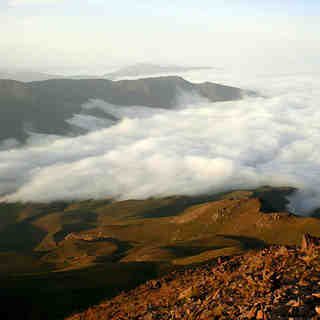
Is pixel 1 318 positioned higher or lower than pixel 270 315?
lower

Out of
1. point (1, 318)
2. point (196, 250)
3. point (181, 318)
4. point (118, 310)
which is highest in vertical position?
point (181, 318)

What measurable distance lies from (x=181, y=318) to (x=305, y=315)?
11.9 meters

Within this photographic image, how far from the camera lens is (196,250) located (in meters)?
179

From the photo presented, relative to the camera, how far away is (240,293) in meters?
38.0

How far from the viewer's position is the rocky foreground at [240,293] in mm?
31234

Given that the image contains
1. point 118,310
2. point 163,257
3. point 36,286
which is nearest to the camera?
point 118,310

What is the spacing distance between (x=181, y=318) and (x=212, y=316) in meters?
4.52

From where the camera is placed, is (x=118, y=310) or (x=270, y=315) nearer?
(x=270, y=315)

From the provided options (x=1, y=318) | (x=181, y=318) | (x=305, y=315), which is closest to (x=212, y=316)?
(x=181, y=318)

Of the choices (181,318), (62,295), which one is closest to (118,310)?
(181,318)

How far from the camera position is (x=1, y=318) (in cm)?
8181

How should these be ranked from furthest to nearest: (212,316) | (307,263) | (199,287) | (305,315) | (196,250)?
(196,250) → (199,287) → (307,263) → (212,316) → (305,315)

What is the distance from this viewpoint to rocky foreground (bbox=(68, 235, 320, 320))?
31.2 meters

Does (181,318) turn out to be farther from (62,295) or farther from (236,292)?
(62,295)
